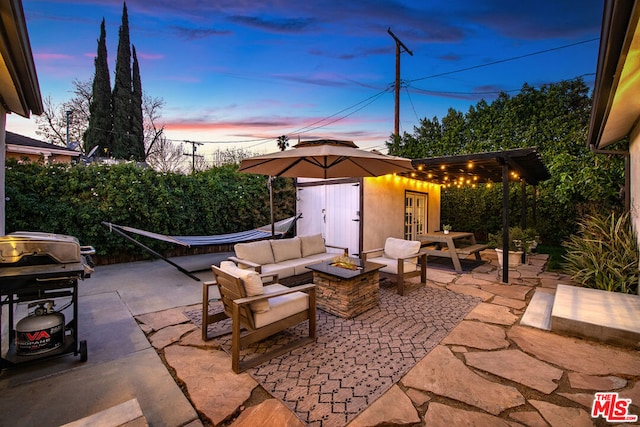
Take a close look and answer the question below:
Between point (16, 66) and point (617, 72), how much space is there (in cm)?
434

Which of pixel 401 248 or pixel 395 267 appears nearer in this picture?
pixel 395 267

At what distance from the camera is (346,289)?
346 centimetres

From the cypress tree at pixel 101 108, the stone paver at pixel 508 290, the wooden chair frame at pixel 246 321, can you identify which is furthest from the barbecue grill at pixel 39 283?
the cypress tree at pixel 101 108

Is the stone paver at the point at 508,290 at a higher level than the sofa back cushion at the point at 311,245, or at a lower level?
lower

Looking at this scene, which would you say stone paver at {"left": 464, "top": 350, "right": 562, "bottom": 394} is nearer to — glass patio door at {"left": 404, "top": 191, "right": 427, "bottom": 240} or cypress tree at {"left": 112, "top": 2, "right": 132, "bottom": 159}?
glass patio door at {"left": 404, "top": 191, "right": 427, "bottom": 240}

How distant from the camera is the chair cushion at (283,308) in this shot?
99.3 inches

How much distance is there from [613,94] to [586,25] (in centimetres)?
860

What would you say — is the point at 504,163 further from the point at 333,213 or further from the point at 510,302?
the point at 333,213

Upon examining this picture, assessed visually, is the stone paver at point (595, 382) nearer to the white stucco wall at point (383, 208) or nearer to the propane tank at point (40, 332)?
the propane tank at point (40, 332)

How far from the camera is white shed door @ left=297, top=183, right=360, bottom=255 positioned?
670cm

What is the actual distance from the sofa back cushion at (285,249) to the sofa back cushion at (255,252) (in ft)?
A: 0.29

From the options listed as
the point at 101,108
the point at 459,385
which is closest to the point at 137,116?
the point at 101,108

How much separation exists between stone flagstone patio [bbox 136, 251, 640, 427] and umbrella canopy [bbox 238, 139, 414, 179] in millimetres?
2266

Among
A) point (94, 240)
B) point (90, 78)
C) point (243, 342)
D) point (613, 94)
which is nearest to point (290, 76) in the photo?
point (94, 240)
